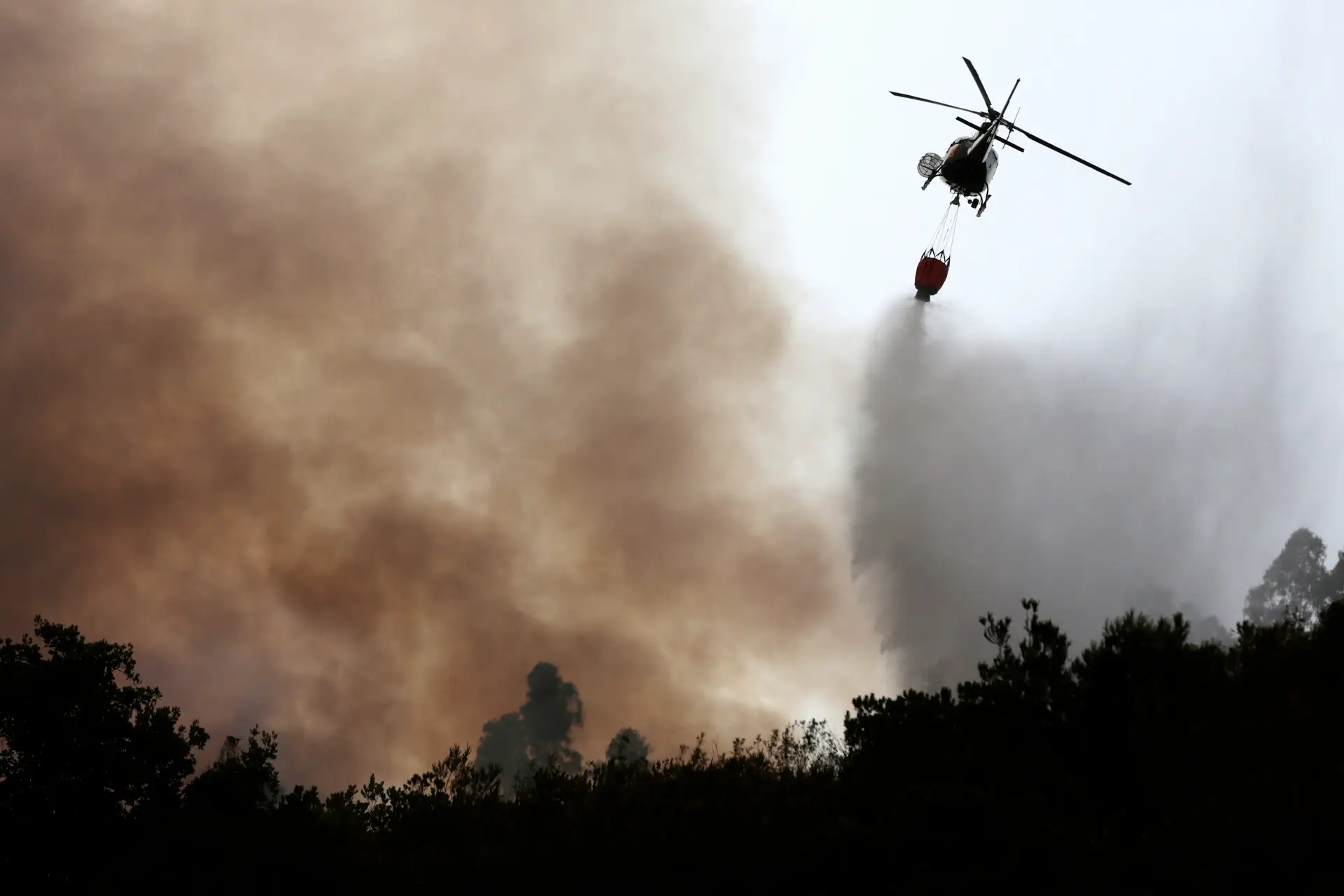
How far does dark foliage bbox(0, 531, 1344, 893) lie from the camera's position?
71.5 ft

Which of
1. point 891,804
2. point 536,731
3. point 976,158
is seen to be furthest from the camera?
point 536,731

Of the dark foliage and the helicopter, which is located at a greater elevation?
the helicopter

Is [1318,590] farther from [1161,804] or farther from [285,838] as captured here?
[285,838]

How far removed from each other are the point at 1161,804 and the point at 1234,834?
510 cm

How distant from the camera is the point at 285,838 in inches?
1123

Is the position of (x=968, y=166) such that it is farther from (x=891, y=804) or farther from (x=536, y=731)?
(x=536, y=731)

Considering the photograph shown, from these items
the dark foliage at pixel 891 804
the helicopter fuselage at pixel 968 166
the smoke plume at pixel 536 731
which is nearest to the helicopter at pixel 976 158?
the helicopter fuselage at pixel 968 166

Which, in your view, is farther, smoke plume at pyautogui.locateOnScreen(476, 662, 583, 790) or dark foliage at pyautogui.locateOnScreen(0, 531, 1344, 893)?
smoke plume at pyautogui.locateOnScreen(476, 662, 583, 790)

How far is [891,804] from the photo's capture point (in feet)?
86.5

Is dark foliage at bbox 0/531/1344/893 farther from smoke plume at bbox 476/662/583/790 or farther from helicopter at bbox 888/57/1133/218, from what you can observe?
smoke plume at bbox 476/662/583/790

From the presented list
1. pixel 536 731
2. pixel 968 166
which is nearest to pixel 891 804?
pixel 968 166

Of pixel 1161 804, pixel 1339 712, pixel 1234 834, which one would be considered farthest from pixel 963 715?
pixel 1234 834

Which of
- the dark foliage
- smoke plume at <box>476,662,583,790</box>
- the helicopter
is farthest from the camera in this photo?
smoke plume at <box>476,662,583,790</box>

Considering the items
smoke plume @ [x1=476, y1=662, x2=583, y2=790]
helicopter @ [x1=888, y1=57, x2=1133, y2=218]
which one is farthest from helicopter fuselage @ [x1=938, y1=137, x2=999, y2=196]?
smoke plume @ [x1=476, y1=662, x2=583, y2=790]
